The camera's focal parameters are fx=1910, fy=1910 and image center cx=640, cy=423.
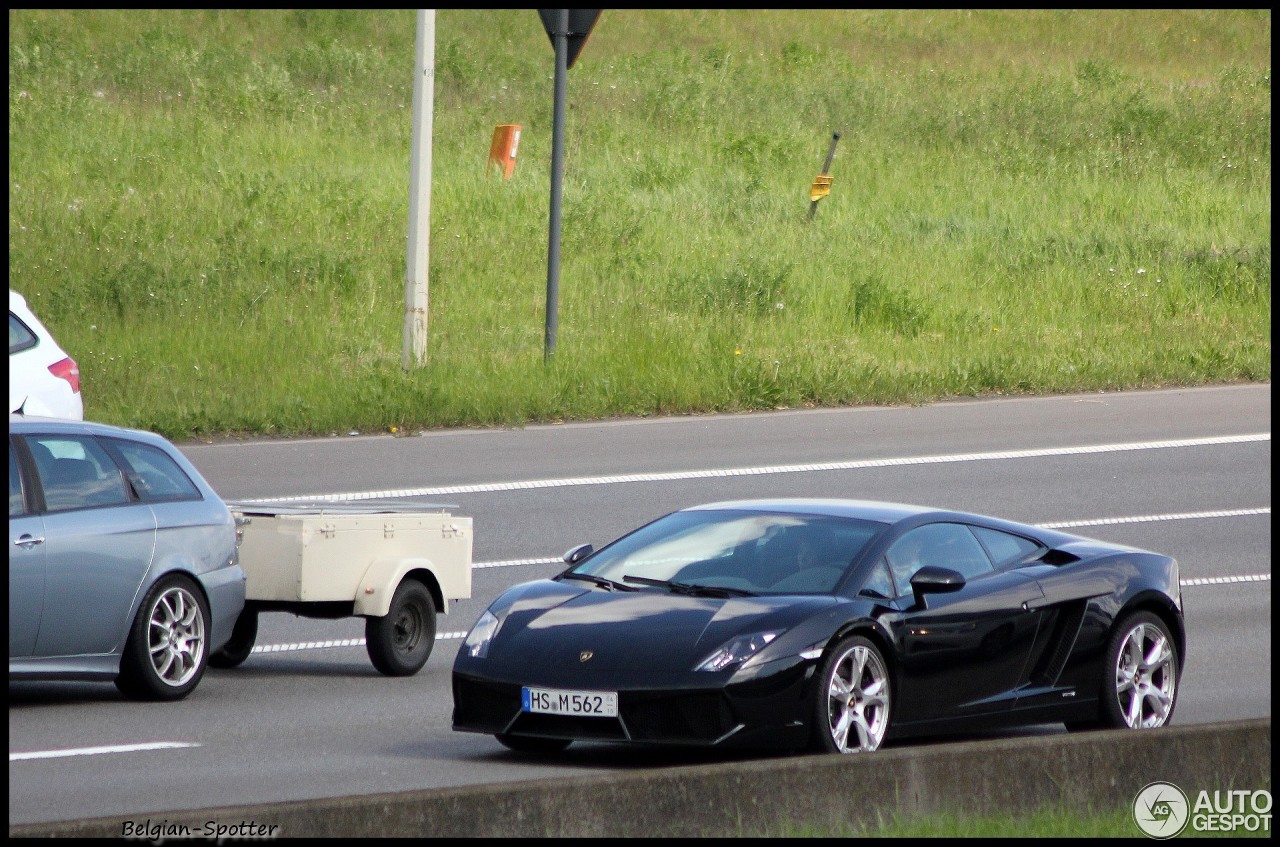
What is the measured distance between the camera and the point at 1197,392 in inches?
847

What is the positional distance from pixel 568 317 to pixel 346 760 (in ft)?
52.3

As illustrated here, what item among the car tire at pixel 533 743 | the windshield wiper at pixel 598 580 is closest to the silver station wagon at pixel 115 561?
the windshield wiper at pixel 598 580

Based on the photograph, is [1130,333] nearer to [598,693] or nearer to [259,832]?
[598,693]

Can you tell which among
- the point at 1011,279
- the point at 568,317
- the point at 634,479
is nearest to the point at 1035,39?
the point at 1011,279

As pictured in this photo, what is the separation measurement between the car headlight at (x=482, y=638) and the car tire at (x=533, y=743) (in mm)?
377

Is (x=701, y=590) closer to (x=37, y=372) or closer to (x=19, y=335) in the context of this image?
(x=37, y=372)

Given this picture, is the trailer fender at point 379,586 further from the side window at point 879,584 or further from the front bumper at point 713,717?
the side window at point 879,584

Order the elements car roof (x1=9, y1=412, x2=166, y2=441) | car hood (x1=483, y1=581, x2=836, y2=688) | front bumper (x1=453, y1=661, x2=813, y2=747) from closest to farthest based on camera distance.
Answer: front bumper (x1=453, y1=661, x2=813, y2=747)
car hood (x1=483, y1=581, x2=836, y2=688)
car roof (x1=9, y1=412, x2=166, y2=441)

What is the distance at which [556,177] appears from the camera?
2112 cm

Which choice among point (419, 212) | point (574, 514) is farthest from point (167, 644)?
point (419, 212)

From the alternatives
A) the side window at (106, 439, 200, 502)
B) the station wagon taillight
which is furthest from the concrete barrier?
the station wagon taillight

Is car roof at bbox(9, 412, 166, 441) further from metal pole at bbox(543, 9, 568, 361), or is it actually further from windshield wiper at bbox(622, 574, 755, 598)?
metal pole at bbox(543, 9, 568, 361)

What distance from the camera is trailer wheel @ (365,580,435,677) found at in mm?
10859

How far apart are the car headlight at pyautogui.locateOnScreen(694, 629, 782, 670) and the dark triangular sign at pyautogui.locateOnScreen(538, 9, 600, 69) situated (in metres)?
13.9
